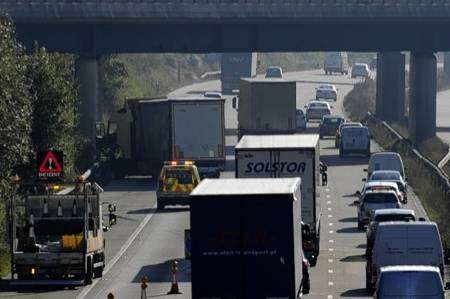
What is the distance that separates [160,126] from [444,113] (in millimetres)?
62173

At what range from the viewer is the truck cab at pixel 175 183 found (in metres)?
62.5

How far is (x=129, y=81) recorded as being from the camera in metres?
128

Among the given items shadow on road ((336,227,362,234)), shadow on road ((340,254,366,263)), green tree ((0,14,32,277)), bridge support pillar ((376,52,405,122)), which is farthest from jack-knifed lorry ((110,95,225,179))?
bridge support pillar ((376,52,405,122))

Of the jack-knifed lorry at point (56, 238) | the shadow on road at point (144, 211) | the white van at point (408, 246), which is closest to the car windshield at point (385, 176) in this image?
the shadow on road at point (144, 211)

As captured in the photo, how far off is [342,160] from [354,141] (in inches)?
43.4

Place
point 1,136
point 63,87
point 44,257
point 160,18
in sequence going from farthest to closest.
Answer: point 160,18, point 63,87, point 1,136, point 44,257

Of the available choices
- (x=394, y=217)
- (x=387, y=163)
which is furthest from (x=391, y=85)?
(x=394, y=217)

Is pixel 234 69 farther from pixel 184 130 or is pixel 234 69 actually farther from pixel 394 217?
pixel 394 217

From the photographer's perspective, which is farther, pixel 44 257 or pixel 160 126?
pixel 160 126

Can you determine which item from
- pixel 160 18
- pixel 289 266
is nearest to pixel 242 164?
pixel 289 266

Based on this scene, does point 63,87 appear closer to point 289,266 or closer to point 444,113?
point 289,266

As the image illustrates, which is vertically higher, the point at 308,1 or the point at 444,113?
the point at 308,1

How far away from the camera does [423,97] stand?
91.5 m

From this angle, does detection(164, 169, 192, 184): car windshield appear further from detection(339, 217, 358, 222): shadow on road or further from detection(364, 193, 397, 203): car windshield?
detection(364, 193, 397, 203): car windshield
